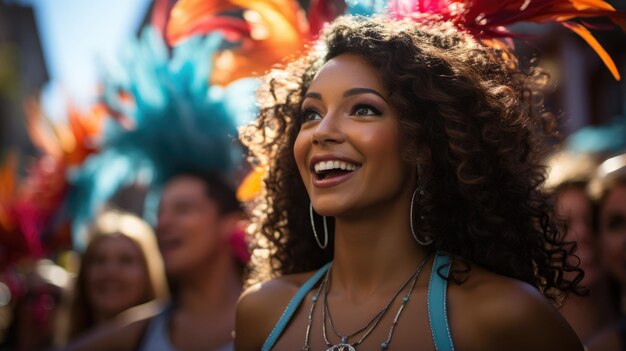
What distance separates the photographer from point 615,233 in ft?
12.6

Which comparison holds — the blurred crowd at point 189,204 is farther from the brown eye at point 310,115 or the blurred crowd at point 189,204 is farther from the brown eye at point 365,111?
the brown eye at point 365,111

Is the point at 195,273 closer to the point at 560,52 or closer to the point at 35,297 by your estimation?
the point at 35,297

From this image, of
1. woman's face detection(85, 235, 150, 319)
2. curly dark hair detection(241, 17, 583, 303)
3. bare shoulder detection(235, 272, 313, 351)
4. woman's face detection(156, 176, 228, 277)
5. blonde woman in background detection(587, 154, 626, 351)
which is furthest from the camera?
woman's face detection(85, 235, 150, 319)

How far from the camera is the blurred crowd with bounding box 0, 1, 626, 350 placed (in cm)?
382

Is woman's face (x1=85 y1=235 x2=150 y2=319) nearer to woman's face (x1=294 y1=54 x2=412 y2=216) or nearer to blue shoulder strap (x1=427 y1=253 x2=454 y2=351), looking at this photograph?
woman's face (x1=294 y1=54 x2=412 y2=216)

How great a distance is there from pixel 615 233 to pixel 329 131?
2.23 metres

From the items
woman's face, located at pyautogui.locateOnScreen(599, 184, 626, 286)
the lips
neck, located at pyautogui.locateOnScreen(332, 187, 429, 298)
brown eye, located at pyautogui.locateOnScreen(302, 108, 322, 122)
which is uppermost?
brown eye, located at pyautogui.locateOnScreen(302, 108, 322, 122)

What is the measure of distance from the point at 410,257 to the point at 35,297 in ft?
14.9

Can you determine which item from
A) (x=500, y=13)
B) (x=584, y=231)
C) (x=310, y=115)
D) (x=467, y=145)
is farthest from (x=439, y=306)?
(x=584, y=231)

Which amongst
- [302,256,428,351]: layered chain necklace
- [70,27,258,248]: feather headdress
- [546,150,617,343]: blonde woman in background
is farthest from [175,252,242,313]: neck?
[546,150,617,343]: blonde woman in background

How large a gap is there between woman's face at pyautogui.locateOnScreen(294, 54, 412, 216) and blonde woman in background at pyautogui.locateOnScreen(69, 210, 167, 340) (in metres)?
3.06

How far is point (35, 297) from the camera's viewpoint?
237 inches

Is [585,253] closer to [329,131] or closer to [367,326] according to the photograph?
[367,326]

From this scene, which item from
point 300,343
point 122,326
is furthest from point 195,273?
point 300,343
